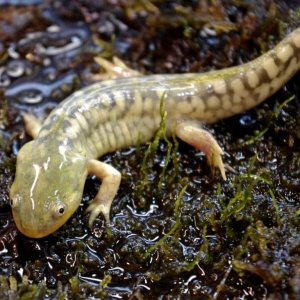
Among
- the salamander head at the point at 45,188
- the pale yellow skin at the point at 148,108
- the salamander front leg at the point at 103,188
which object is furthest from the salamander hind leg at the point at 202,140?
the salamander head at the point at 45,188

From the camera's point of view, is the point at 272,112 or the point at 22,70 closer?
the point at 272,112

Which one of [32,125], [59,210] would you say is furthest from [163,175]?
[32,125]

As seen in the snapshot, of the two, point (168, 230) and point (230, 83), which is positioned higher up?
point (230, 83)

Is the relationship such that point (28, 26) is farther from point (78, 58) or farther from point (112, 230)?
point (112, 230)

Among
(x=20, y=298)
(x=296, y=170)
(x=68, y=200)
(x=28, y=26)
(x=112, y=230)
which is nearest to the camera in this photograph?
(x=20, y=298)

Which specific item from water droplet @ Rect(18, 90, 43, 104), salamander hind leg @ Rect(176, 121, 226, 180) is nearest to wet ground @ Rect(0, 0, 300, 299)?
water droplet @ Rect(18, 90, 43, 104)

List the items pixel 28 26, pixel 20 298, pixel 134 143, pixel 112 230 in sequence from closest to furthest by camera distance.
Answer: pixel 20 298
pixel 112 230
pixel 134 143
pixel 28 26

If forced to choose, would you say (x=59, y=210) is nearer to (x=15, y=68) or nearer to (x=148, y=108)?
(x=148, y=108)

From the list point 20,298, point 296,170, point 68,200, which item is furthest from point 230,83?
point 20,298
